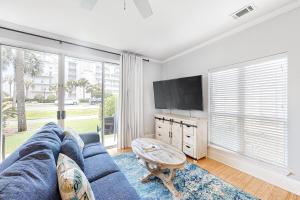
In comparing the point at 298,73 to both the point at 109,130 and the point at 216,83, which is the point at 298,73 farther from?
the point at 109,130

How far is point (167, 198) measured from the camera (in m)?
1.72

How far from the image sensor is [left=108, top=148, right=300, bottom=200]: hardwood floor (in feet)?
5.90

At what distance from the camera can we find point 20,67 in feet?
8.43

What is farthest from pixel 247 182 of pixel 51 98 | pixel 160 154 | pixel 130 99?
pixel 51 98

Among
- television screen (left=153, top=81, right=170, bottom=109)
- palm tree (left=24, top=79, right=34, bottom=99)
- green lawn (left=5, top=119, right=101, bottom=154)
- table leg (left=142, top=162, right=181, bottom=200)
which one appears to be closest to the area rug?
table leg (left=142, top=162, right=181, bottom=200)

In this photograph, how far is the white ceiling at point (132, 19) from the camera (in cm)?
185

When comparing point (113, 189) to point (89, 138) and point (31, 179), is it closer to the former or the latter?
point (31, 179)

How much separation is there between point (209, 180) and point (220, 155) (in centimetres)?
83

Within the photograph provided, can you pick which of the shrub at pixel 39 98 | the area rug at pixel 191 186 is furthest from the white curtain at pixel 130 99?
the shrub at pixel 39 98

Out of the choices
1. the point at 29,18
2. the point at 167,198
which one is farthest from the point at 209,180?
the point at 29,18

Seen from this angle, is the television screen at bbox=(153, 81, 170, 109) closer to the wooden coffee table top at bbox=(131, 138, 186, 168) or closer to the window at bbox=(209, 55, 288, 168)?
the window at bbox=(209, 55, 288, 168)

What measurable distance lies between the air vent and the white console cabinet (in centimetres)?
187

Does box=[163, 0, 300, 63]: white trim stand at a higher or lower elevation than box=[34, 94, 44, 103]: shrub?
higher

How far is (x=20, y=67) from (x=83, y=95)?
1183mm
